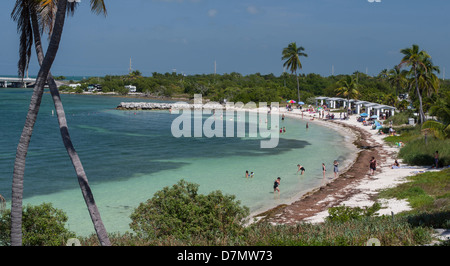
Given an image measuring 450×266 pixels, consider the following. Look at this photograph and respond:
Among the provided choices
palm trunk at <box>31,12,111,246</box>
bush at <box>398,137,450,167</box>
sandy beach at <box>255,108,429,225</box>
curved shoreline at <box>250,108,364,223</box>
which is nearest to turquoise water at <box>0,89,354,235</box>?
curved shoreline at <box>250,108,364,223</box>

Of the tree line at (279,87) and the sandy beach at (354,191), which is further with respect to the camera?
the tree line at (279,87)

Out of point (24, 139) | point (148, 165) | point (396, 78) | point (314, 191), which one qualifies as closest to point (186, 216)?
point (24, 139)

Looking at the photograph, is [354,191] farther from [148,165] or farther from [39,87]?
[39,87]

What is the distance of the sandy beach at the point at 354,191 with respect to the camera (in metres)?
18.1

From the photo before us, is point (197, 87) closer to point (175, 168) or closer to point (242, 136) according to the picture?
point (242, 136)

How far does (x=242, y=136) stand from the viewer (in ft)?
161

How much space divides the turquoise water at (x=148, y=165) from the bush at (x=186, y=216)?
213 inches

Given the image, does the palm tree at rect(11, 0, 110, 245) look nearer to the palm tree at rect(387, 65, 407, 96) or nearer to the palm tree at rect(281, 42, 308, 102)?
the palm tree at rect(387, 65, 407, 96)

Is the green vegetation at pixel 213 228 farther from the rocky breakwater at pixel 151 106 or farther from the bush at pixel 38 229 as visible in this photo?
the rocky breakwater at pixel 151 106

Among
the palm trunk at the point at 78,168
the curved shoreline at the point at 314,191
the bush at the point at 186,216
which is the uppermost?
the palm trunk at the point at 78,168

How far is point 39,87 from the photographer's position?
8.85 metres

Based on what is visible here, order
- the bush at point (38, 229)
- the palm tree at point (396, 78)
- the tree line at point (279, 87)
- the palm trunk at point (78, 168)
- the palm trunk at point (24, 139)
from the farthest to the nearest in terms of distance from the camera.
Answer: the tree line at point (279, 87), the palm tree at point (396, 78), the bush at point (38, 229), the palm trunk at point (78, 168), the palm trunk at point (24, 139)

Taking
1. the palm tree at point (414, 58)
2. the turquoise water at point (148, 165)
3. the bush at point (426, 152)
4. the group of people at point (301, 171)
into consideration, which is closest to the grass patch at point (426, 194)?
the bush at point (426, 152)
